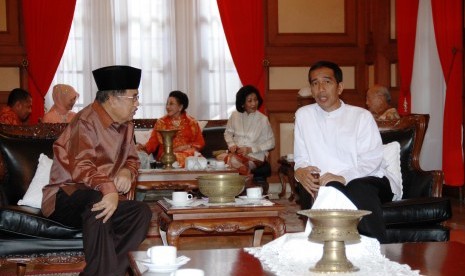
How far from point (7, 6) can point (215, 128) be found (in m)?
2.66

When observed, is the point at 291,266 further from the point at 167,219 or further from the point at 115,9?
the point at 115,9

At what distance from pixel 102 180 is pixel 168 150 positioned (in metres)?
2.40

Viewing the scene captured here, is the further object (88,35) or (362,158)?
(88,35)

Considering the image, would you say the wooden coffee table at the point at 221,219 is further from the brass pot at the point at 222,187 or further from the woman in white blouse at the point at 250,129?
the woman in white blouse at the point at 250,129

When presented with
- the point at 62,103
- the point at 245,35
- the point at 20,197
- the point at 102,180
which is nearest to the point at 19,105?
the point at 62,103

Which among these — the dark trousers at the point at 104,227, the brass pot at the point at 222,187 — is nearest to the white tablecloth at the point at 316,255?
the dark trousers at the point at 104,227

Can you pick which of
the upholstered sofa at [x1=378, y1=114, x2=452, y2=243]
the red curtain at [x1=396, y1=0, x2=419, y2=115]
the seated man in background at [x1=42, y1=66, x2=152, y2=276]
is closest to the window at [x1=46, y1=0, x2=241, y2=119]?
the red curtain at [x1=396, y1=0, x2=419, y2=115]

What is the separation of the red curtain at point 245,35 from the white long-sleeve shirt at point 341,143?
425 centimetres

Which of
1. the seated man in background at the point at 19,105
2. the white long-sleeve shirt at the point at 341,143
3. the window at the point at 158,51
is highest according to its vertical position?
the window at the point at 158,51

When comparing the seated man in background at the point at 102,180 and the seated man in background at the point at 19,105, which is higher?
the seated man in background at the point at 19,105

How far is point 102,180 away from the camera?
12.0 ft

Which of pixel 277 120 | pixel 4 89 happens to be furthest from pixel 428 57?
pixel 4 89

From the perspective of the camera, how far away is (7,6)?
8188mm

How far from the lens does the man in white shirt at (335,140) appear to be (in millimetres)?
4145
